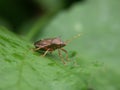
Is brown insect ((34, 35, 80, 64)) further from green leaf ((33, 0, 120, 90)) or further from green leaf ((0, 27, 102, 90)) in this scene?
green leaf ((33, 0, 120, 90))

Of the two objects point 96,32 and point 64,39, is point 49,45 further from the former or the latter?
point 96,32

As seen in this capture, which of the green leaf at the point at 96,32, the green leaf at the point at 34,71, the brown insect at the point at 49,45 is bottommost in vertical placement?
the green leaf at the point at 34,71

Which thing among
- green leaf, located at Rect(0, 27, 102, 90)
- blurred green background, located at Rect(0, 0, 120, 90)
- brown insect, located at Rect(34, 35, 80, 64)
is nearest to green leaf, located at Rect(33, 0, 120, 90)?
blurred green background, located at Rect(0, 0, 120, 90)

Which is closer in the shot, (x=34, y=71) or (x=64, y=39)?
(x=34, y=71)

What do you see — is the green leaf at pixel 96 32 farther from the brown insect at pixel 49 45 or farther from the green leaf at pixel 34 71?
the green leaf at pixel 34 71

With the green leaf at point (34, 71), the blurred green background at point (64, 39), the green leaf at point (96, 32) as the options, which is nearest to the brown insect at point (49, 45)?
the blurred green background at point (64, 39)

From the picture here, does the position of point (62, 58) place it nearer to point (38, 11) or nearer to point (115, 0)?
point (115, 0)

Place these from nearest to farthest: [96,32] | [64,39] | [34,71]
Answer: [34,71]
[64,39]
[96,32]

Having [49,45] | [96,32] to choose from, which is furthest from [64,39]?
[49,45]

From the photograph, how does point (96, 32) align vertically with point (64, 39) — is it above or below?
above
